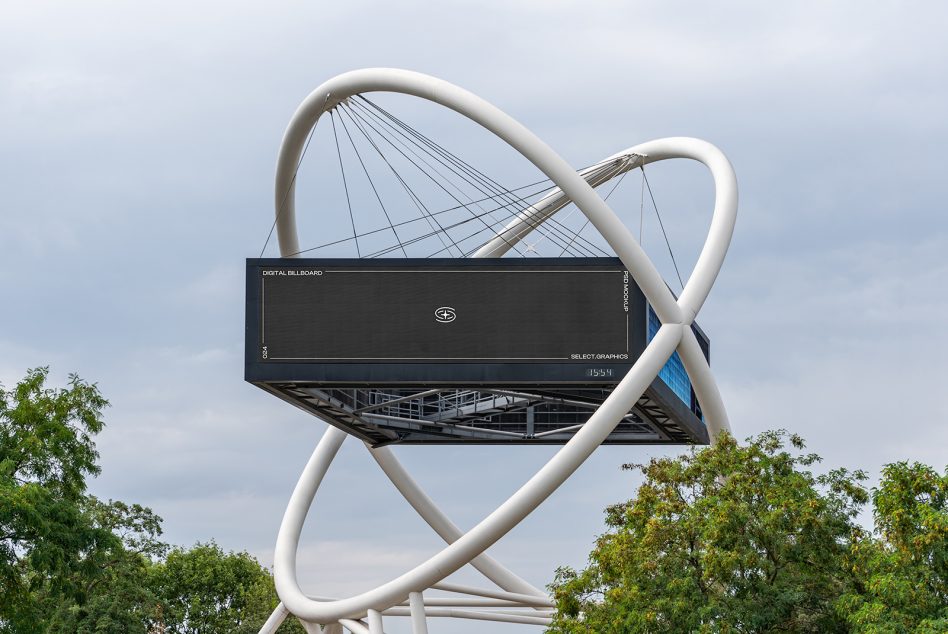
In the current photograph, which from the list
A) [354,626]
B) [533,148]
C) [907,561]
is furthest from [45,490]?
[907,561]

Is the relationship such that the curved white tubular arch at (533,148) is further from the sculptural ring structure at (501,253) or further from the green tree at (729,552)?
the green tree at (729,552)

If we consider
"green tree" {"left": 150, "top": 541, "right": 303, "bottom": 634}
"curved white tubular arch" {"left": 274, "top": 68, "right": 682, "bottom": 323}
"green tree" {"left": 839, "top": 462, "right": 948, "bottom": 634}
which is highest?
"curved white tubular arch" {"left": 274, "top": 68, "right": 682, "bottom": 323}

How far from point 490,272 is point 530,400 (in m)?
8.48

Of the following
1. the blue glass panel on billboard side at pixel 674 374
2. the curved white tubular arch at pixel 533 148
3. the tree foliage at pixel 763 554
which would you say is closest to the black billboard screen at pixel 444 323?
the blue glass panel on billboard side at pixel 674 374

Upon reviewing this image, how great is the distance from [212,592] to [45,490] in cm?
3135

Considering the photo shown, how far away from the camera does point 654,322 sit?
34.0 metres

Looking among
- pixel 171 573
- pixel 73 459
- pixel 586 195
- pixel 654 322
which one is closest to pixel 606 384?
pixel 654 322

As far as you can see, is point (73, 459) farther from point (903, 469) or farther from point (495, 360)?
point (903, 469)

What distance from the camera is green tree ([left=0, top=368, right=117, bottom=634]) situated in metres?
37.0

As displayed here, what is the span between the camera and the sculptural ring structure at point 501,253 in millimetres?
31641

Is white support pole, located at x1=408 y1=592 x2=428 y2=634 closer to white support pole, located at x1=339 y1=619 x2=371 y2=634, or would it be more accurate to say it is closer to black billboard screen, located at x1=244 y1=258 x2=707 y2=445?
white support pole, located at x1=339 y1=619 x2=371 y2=634

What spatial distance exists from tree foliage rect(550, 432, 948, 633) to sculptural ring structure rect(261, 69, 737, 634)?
107 inches

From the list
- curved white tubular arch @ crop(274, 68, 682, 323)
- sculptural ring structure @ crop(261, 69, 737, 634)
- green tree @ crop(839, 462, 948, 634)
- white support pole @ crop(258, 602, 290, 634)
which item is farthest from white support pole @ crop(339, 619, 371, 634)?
green tree @ crop(839, 462, 948, 634)

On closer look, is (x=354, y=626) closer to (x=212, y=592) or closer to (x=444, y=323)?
(x=444, y=323)
